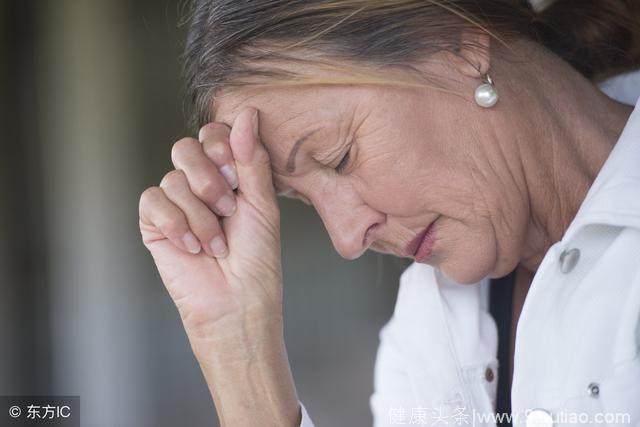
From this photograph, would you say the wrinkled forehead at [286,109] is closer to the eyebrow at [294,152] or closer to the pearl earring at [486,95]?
the eyebrow at [294,152]

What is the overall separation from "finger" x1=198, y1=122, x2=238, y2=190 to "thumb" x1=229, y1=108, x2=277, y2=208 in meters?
0.01

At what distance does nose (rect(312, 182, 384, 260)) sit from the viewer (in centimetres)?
146

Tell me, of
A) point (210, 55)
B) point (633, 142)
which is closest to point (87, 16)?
point (210, 55)

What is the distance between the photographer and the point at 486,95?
4.53ft

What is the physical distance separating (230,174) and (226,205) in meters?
0.06

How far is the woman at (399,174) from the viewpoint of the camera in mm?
1307

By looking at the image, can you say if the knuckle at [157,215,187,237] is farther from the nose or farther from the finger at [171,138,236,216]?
the nose

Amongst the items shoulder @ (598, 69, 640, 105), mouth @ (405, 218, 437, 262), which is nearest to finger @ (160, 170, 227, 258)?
mouth @ (405, 218, 437, 262)

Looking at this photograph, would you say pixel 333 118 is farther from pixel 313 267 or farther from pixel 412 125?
pixel 313 267

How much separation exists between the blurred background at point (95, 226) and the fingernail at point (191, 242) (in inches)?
78.2

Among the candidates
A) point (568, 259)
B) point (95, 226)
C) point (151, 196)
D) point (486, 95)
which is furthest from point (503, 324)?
point (95, 226)

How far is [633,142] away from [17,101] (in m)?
2.81

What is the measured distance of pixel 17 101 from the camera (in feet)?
11.3

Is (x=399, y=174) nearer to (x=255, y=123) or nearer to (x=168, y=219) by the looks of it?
(x=255, y=123)
